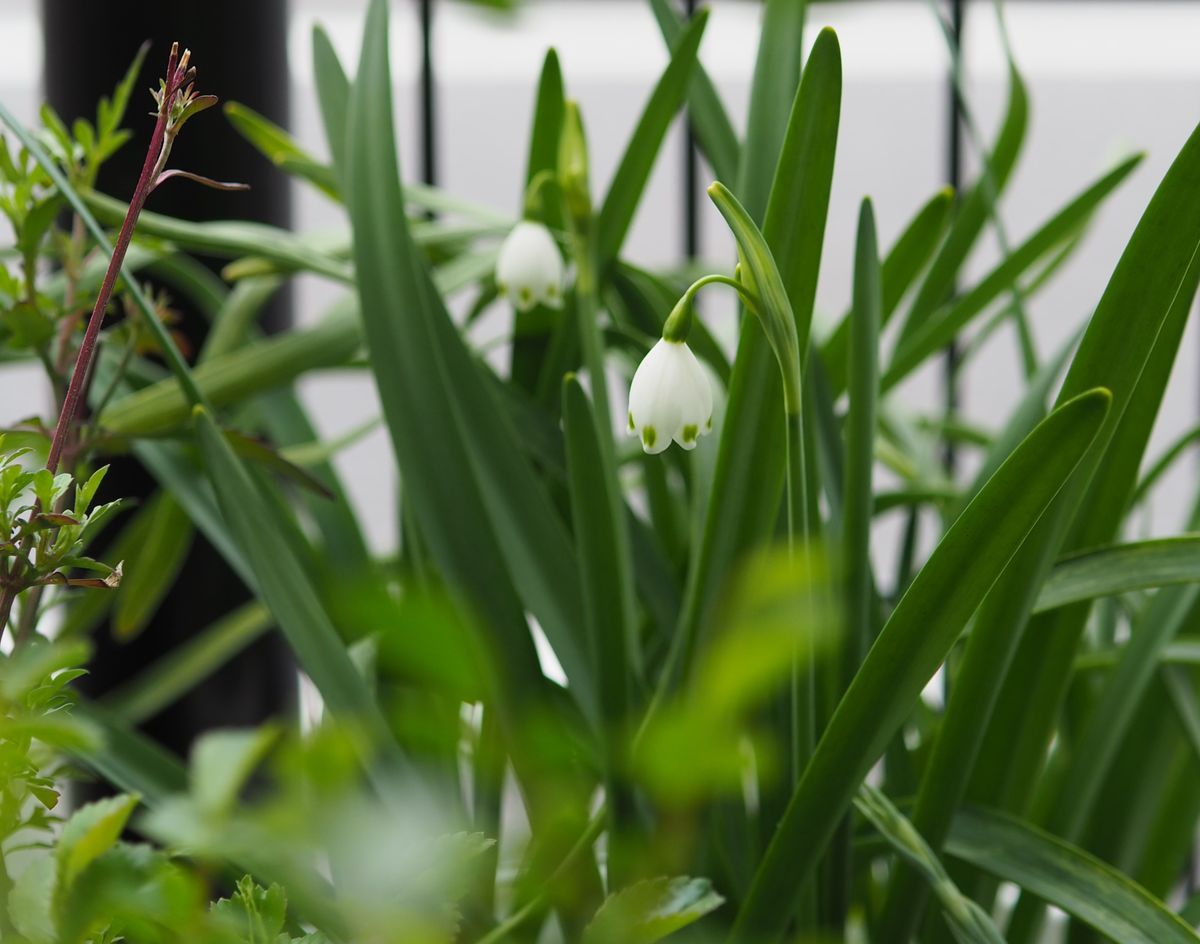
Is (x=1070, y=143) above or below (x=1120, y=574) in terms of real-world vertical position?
above

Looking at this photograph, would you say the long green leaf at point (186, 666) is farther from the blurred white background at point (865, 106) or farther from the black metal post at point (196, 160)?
the blurred white background at point (865, 106)

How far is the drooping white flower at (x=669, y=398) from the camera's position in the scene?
408 mm

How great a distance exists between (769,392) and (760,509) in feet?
0.17

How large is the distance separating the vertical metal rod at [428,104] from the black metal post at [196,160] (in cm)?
28

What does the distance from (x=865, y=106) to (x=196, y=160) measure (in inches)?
34.5

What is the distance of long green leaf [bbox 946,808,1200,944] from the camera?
451mm

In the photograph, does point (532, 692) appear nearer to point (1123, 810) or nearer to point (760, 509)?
point (760, 509)

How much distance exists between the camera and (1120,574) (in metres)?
0.49

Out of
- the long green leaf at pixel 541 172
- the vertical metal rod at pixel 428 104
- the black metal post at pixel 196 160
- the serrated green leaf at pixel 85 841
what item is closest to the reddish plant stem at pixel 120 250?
the serrated green leaf at pixel 85 841

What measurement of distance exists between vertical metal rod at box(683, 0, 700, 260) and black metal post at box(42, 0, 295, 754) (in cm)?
49

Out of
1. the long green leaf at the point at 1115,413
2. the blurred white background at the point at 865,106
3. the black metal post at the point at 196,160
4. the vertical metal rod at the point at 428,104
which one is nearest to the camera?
the long green leaf at the point at 1115,413

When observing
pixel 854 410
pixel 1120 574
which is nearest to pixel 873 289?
pixel 854 410

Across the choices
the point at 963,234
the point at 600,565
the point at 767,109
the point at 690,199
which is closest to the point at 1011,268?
the point at 963,234

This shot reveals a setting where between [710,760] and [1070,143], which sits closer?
[710,760]
